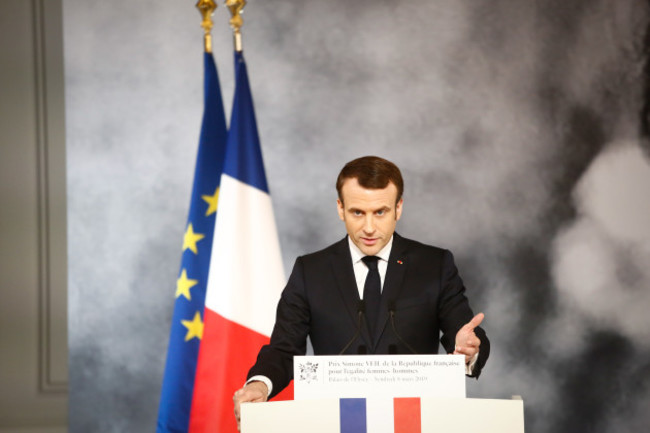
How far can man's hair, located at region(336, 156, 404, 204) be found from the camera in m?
2.13

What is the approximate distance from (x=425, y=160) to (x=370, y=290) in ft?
5.81

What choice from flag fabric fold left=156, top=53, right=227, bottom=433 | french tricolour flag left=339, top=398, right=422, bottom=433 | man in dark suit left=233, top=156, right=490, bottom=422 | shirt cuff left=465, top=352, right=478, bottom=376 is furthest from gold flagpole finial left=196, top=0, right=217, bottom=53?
french tricolour flag left=339, top=398, right=422, bottom=433

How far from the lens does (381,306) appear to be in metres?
2.16

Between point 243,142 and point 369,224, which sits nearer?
point 369,224

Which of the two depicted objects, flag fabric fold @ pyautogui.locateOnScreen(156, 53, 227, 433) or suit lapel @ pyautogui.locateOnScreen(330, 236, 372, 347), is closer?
suit lapel @ pyautogui.locateOnScreen(330, 236, 372, 347)

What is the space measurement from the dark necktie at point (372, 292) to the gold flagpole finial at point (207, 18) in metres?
1.67

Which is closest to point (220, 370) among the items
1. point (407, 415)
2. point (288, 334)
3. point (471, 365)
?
point (288, 334)

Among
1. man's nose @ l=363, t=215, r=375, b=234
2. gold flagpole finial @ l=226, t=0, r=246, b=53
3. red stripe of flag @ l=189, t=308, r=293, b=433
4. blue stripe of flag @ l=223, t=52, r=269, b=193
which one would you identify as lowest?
red stripe of flag @ l=189, t=308, r=293, b=433

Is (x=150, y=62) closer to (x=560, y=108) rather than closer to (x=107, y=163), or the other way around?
(x=107, y=163)

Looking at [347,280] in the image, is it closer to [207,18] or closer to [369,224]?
[369,224]

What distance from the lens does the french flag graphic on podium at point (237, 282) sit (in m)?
3.01

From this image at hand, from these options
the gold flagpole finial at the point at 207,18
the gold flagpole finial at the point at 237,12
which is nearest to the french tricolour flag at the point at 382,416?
the gold flagpole finial at the point at 237,12

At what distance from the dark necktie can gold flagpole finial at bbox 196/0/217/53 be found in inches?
65.7

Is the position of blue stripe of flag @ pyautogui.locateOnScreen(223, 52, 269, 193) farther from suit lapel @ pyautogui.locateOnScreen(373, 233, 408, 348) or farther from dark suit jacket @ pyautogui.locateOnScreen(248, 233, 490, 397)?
suit lapel @ pyautogui.locateOnScreen(373, 233, 408, 348)
